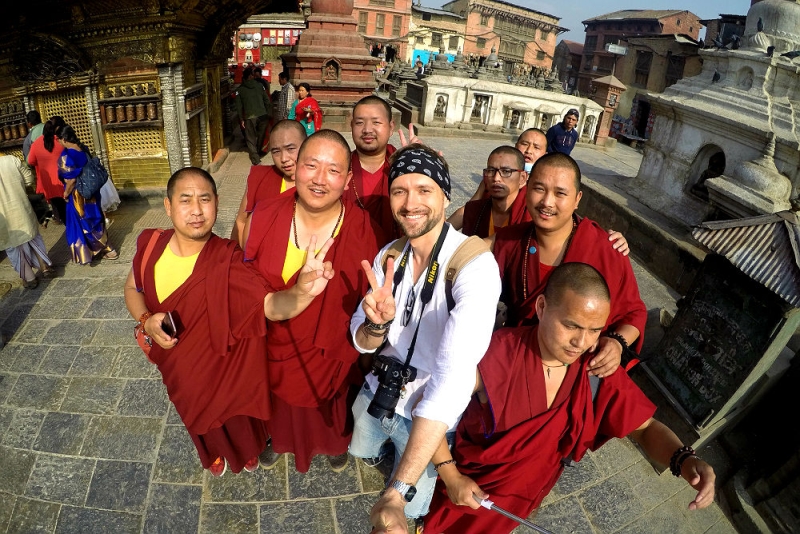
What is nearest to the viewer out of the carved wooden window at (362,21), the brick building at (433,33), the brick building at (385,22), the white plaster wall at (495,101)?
the white plaster wall at (495,101)

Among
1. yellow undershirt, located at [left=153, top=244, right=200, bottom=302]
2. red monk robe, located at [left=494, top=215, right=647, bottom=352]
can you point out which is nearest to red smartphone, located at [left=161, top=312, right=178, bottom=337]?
yellow undershirt, located at [left=153, top=244, right=200, bottom=302]

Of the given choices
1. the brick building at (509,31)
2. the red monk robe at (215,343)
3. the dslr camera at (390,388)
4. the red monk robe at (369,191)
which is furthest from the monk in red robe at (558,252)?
the brick building at (509,31)

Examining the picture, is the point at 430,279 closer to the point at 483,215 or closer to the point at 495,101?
the point at 483,215

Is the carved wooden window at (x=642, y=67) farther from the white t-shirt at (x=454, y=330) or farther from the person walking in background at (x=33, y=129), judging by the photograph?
the white t-shirt at (x=454, y=330)

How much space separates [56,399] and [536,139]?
4613 millimetres

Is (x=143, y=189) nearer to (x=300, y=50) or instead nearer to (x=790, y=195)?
(x=300, y=50)

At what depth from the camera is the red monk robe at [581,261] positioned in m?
2.47

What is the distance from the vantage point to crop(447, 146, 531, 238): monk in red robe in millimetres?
3283

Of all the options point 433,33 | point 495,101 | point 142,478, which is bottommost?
point 142,478

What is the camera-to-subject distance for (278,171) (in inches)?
145

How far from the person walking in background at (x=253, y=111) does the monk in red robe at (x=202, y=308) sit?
7838 millimetres

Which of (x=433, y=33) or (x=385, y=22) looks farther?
(x=433, y=33)

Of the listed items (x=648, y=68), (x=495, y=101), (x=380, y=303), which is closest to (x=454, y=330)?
(x=380, y=303)

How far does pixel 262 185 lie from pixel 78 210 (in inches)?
116
